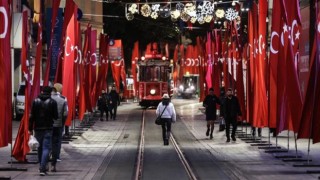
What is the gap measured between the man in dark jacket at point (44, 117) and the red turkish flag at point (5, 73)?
0.87 m

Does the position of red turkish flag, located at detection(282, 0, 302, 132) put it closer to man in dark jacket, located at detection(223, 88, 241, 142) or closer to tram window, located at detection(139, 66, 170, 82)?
man in dark jacket, located at detection(223, 88, 241, 142)

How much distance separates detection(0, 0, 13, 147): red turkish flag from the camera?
13.6 metres

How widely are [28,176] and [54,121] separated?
5.15 ft

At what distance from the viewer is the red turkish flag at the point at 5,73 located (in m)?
13.6

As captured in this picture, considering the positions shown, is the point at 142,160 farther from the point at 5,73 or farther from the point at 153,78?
the point at 153,78

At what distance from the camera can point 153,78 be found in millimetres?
52938

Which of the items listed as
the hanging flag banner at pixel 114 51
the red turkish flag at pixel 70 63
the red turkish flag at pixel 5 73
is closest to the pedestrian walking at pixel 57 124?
the red turkish flag at pixel 5 73

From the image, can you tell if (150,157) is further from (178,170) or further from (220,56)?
(220,56)

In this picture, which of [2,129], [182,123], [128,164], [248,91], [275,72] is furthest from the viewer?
[182,123]

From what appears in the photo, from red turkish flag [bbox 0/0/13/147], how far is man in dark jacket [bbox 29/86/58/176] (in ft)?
2.86

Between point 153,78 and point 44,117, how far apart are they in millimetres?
38184

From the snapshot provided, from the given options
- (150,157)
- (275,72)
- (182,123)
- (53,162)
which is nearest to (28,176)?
(53,162)

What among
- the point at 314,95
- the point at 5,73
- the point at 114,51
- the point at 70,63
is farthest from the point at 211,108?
the point at 114,51

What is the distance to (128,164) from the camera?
17.8 metres
